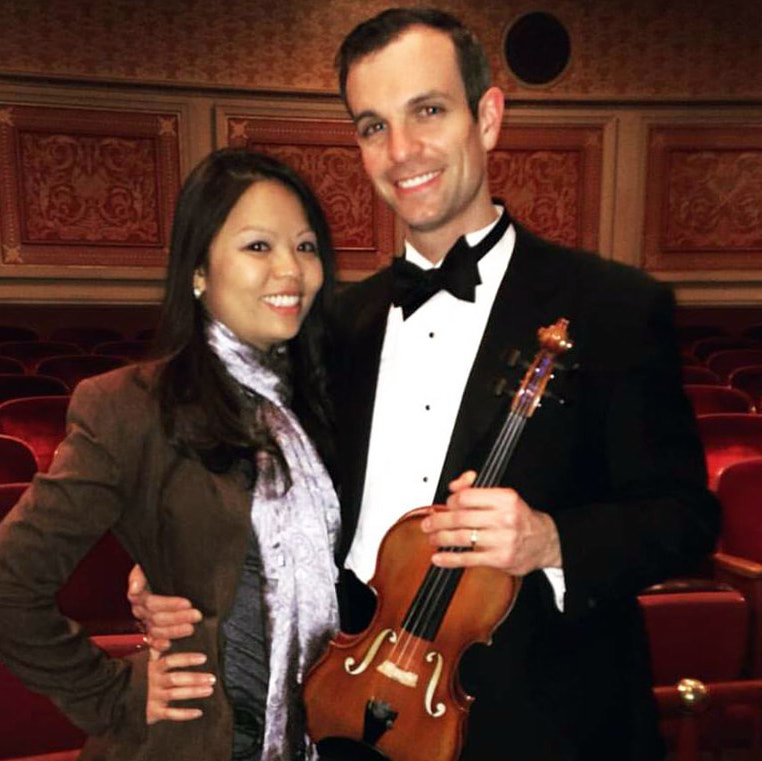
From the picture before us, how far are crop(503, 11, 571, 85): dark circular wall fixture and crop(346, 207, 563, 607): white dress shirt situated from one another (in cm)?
734

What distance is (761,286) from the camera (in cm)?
846

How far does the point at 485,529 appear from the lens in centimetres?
110

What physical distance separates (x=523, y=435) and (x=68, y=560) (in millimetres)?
786

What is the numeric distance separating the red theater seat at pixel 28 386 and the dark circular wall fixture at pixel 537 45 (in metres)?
5.90

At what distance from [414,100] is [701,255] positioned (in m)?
7.83

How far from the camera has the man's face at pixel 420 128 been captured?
1.39 m

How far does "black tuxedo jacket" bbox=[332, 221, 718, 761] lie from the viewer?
1190mm

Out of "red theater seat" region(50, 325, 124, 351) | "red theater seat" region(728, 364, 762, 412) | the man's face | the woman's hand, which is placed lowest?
the woman's hand

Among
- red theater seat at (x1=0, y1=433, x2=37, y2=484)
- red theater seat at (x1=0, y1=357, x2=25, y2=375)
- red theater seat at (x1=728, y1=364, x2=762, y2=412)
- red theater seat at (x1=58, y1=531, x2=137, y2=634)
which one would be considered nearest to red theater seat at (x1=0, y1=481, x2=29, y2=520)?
red theater seat at (x1=58, y1=531, x2=137, y2=634)

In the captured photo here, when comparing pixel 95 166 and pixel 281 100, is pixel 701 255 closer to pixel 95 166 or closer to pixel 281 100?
pixel 281 100

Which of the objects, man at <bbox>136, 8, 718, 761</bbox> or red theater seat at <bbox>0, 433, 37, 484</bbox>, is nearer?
man at <bbox>136, 8, 718, 761</bbox>

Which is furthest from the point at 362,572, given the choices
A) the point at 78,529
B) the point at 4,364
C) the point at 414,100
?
the point at 4,364

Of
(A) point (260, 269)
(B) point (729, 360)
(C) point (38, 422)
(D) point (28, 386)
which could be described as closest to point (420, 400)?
(A) point (260, 269)

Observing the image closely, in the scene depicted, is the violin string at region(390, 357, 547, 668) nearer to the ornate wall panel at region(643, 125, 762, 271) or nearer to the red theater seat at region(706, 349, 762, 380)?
the red theater seat at region(706, 349, 762, 380)
